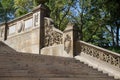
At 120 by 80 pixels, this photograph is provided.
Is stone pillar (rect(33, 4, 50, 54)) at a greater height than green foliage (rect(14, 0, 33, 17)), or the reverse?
green foliage (rect(14, 0, 33, 17))

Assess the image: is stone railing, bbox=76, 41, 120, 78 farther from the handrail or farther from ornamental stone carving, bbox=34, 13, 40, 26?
ornamental stone carving, bbox=34, 13, 40, 26

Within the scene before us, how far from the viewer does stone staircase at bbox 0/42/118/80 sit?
29.7ft

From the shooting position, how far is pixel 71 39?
1459 centimetres

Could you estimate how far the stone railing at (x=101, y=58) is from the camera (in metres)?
12.6

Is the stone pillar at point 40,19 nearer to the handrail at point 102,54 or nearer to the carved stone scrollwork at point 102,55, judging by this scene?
the handrail at point 102,54

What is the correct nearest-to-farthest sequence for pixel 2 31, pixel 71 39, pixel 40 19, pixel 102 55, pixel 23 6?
pixel 102 55 → pixel 71 39 → pixel 40 19 → pixel 2 31 → pixel 23 6

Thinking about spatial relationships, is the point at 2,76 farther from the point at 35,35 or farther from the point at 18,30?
the point at 18,30

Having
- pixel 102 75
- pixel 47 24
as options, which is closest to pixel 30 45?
pixel 47 24

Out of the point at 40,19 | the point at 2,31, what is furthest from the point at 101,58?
the point at 2,31

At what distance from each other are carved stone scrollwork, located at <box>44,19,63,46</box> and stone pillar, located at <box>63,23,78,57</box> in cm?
63

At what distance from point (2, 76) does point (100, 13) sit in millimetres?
18394

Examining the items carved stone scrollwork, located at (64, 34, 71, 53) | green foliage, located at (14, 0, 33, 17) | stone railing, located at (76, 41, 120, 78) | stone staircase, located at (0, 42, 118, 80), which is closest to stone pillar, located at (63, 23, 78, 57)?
carved stone scrollwork, located at (64, 34, 71, 53)

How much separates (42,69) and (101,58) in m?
3.91

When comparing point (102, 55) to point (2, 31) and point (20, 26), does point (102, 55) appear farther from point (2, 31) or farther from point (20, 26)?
point (2, 31)
